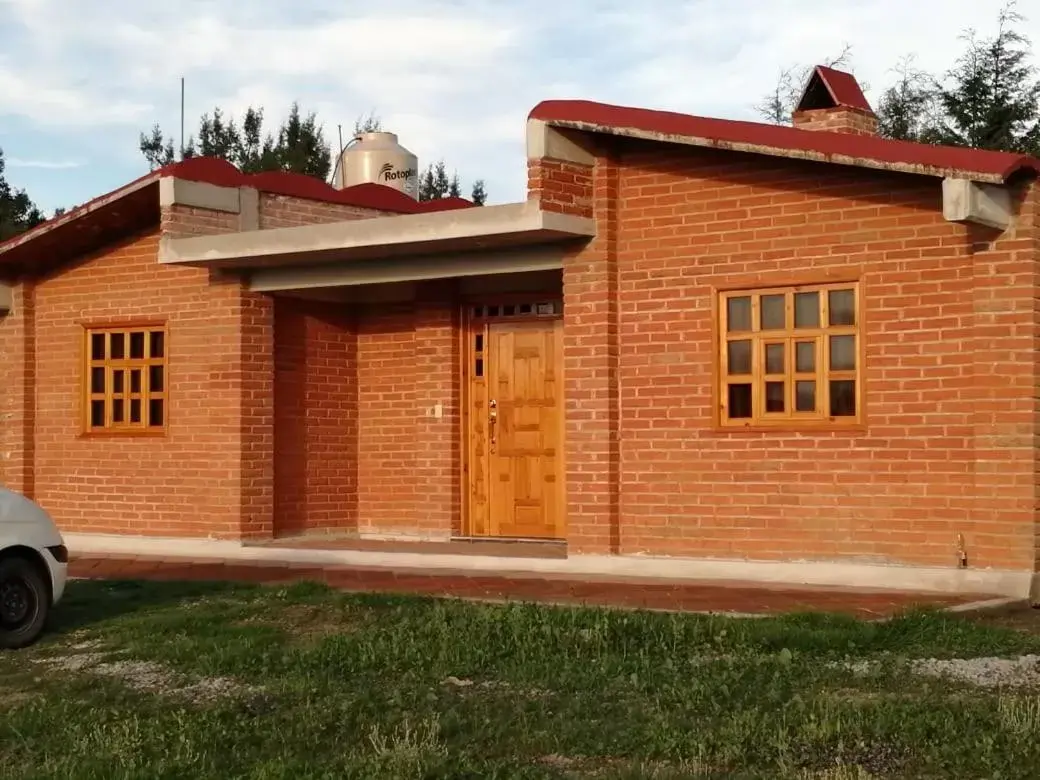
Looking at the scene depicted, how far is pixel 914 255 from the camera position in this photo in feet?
33.7

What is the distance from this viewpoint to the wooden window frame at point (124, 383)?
47.4ft

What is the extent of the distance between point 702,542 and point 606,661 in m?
3.90

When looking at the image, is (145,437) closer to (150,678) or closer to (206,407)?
(206,407)

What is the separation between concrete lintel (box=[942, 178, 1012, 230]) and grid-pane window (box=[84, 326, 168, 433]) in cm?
826

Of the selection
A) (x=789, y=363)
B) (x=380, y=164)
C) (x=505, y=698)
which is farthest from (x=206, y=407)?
(x=505, y=698)

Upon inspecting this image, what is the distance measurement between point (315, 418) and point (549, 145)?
4.73 m

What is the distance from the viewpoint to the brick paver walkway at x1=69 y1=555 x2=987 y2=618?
368 inches

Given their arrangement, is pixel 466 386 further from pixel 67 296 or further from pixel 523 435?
pixel 67 296

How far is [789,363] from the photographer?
10828 millimetres

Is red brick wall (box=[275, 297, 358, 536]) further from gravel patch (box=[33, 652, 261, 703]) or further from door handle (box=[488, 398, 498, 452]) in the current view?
gravel patch (box=[33, 652, 261, 703])

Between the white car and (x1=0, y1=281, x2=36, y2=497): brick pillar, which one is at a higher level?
(x1=0, y1=281, x2=36, y2=497): brick pillar

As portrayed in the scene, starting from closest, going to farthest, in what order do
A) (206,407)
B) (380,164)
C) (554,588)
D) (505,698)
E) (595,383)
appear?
(505,698) < (554,588) < (595,383) < (206,407) < (380,164)

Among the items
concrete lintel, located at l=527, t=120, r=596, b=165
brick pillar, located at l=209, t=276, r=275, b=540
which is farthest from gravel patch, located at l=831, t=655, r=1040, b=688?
brick pillar, located at l=209, t=276, r=275, b=540

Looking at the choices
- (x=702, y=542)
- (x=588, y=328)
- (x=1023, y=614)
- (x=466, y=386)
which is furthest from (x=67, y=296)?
(x=1023, y=614)
